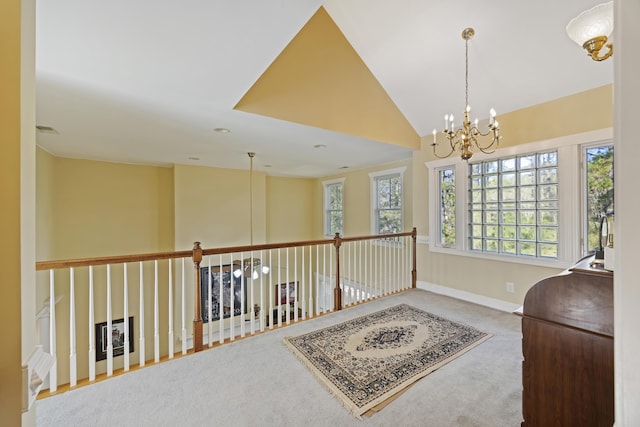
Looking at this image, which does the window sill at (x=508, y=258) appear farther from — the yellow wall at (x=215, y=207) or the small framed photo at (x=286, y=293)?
the yellow wall at (x=215, y=207)

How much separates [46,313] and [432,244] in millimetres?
5887

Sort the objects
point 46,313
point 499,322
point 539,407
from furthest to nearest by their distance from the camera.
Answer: point 46,313 → point 499,322 → point 539,407

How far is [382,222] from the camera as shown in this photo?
18.9 ft

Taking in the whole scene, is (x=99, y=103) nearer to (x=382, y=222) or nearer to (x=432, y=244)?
(x=432, y=244)

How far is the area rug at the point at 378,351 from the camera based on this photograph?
1.92 metres

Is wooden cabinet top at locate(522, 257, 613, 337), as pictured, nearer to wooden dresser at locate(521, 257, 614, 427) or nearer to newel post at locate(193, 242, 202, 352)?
wooden dresser at locate(521, 257, 614, 427)

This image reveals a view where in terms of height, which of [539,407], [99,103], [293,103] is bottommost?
[539,407]

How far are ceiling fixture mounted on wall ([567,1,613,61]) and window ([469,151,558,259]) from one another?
191 centimetres

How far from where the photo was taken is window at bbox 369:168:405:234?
5.39m
